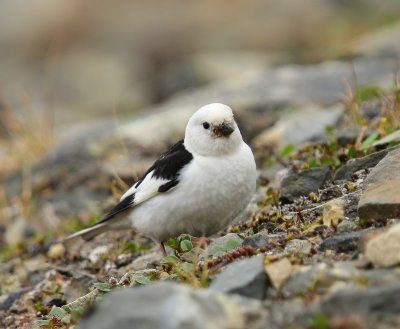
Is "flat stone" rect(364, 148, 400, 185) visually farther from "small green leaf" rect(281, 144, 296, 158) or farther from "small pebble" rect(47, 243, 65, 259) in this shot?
"small pebble" rect(47, 243, 65, 259)

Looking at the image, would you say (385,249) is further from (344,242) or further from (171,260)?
(171,260)

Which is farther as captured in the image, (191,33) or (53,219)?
(191,33)

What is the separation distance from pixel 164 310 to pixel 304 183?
9.61 feet

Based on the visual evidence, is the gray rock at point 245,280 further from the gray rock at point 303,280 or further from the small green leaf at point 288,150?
the small green leaf at point 288,150

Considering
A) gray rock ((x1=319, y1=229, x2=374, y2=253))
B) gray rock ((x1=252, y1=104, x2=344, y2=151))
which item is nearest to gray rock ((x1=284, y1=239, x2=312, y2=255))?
gray rock ((x1=319, y1=229, x2=374, y2=253))

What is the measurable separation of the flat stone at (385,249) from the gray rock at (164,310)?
2.51 feet

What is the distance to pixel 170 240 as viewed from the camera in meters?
5.23

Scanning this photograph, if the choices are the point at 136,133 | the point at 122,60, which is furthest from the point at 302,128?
the point at 122,60

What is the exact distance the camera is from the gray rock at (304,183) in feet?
18.9

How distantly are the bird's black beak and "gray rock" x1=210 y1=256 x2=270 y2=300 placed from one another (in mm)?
1430

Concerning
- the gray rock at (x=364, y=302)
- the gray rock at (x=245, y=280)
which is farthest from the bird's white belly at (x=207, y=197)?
the gray rock at (x=364, y=302)

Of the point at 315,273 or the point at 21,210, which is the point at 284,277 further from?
the point at 21,210

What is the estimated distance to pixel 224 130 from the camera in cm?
520

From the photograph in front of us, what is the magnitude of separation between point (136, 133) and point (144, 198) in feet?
15.7
